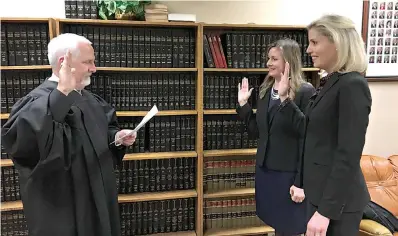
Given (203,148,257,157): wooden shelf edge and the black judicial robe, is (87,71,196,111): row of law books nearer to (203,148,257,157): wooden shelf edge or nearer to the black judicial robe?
(203,148,257,157): wooden shelf edge

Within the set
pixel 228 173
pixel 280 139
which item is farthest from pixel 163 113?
pixel 280 139

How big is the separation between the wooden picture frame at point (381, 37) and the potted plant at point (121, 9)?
1.94 m

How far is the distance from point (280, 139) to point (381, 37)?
1.71 m

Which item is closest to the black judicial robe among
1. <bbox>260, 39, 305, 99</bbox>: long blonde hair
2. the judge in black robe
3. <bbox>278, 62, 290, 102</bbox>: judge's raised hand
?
the judge in black robe

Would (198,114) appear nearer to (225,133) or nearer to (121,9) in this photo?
(225,133)

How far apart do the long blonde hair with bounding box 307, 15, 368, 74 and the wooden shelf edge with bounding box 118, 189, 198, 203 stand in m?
1.57

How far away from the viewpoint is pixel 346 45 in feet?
4.65

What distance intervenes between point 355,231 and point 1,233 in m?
2.26

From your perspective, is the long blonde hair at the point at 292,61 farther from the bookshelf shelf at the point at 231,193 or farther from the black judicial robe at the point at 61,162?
the black judicial robe at the point at 61,162

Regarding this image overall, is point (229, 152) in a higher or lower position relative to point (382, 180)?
higher

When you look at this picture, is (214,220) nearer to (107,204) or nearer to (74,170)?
(107,204)

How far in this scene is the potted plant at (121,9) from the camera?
244 centimetres

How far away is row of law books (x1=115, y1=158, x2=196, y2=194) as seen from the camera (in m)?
A: 2.63

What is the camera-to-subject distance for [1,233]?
2.44m
